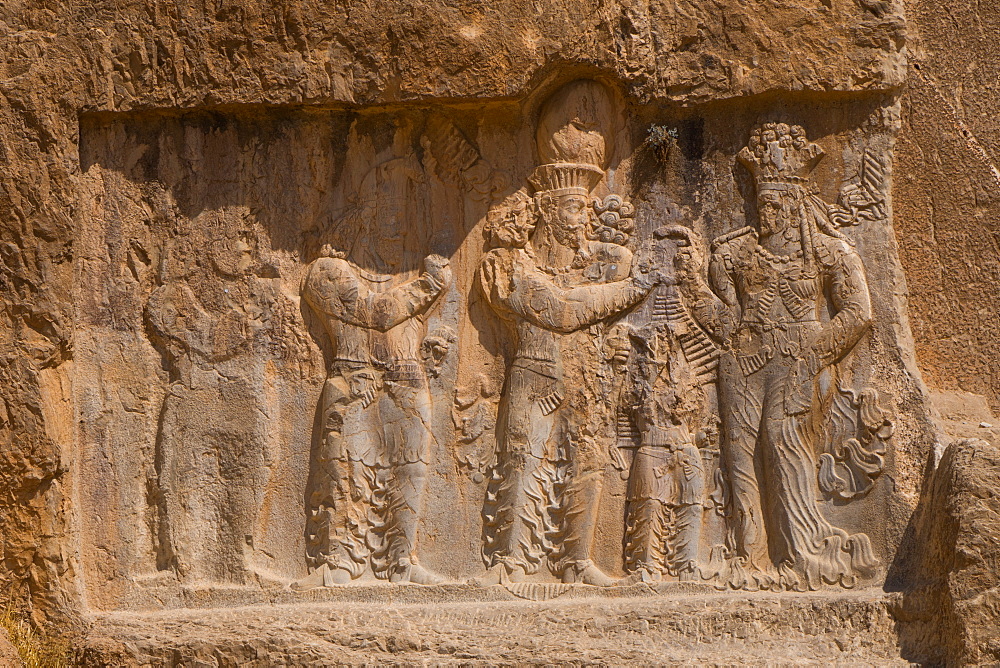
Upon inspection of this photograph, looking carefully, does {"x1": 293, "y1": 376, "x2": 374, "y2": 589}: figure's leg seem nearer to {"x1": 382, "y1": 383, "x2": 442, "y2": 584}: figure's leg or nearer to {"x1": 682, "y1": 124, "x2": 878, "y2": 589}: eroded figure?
{"x1": 382, "y1": 383, "x2": 442, "y2": 584}: figure's leg

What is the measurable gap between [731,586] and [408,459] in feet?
4.88

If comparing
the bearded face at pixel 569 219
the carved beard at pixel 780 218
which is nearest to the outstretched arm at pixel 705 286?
the carved beard at pixel 780 218

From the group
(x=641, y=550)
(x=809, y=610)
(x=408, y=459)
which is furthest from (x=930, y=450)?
(x=408, y=459)

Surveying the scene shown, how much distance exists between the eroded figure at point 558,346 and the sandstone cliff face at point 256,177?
151 millimetres

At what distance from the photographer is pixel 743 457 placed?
6.52m

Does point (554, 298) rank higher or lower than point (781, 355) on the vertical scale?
higher

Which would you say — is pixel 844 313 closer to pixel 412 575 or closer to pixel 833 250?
pixel 833 250

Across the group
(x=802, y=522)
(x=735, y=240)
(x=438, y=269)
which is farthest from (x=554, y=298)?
(x=802, y=522)

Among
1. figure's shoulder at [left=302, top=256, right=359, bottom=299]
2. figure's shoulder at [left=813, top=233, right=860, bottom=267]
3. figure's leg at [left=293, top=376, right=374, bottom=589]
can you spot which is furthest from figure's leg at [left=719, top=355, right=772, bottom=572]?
figure's shoulder at [left=302, top=256, right=359, bottom=299]

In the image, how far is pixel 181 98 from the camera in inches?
258

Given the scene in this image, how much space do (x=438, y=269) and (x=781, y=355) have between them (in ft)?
5.07

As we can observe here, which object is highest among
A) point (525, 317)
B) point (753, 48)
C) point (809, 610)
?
point (753, 48)

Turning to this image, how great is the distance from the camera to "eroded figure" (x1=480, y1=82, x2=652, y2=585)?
21.4 ft

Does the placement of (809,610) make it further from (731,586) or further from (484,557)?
(484,557)
